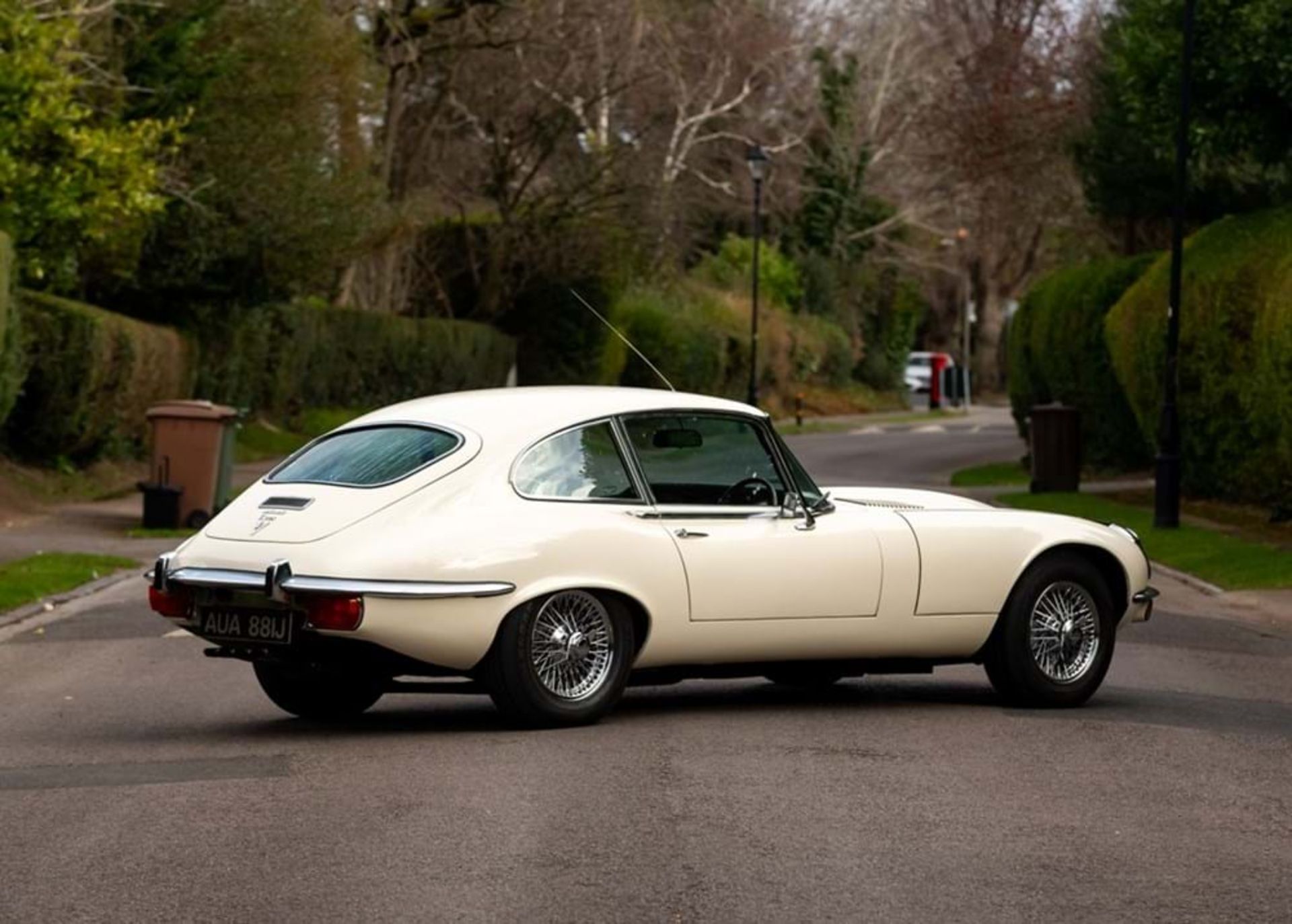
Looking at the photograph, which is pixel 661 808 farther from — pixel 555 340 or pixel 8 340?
pixel 555 340

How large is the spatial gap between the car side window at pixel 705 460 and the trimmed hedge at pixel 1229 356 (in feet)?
50.1

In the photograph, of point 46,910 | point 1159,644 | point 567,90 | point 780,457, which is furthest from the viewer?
point 567,90

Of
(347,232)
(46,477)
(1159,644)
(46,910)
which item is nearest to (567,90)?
(347,232)

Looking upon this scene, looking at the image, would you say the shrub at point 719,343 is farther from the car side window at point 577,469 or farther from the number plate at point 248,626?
the number plate at point 248,626

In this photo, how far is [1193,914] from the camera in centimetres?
723

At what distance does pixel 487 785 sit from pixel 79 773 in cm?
175

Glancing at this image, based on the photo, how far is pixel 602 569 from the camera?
10.8 meters

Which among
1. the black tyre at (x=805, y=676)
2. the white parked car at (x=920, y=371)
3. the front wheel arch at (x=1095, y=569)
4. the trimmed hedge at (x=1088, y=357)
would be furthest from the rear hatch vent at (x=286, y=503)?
the white parked car at (x=920, y=371)

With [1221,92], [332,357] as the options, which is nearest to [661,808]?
[1221,92]

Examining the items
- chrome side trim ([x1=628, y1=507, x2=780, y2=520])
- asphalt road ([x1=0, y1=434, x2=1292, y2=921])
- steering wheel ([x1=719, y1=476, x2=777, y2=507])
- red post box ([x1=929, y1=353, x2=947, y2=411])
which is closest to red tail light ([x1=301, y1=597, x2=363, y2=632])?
asphalt road ([x1=0, y1=434, x2=1292, y2=921])

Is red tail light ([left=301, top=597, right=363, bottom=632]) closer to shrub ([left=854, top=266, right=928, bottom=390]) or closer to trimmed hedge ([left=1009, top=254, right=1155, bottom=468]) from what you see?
trimmed hedge ([left=1009, top=254, right=1155, bottom=468])

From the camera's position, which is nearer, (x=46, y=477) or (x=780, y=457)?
(x=780, y=457)

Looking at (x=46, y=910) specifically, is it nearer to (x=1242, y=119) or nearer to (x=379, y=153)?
(x=1242, y=119)

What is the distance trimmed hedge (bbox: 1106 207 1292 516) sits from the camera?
88.0 feet
